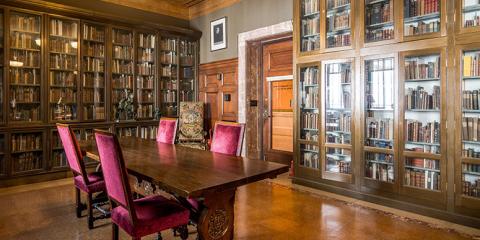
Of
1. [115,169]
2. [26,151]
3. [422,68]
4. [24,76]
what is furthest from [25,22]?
[422,68]

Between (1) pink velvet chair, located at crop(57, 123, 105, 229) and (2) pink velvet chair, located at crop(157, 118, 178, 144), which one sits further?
(2) pink velvet chair, located at crop(157, 118, 178, 144)

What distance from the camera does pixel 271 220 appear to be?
3229 mm

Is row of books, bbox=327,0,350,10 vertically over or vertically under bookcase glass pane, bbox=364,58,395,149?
over

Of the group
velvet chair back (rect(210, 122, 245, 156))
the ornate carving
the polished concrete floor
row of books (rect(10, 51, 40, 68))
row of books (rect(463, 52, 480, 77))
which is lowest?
the polished concrete floor

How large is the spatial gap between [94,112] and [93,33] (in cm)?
139

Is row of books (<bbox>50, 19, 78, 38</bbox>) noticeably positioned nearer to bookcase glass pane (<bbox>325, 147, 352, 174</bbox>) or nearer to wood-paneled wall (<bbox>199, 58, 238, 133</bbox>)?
wood-paneled wall (<bbox>199, 58, 238, 133</bbox>)

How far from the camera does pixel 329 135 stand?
4367 mm

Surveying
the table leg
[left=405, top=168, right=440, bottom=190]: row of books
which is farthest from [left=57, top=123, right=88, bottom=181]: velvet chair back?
[left=405, top=168, right=440, bottom=190]: row of books

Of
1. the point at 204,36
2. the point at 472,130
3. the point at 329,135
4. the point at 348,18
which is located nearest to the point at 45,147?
the point at 204,36

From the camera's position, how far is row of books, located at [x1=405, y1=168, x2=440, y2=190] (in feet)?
11.0

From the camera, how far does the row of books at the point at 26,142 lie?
4.76 m

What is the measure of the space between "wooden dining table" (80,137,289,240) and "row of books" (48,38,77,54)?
11.2 feet

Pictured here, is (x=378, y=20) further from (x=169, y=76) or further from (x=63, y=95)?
(x=63, y=95)

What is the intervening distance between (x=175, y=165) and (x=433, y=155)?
8.93 feet
